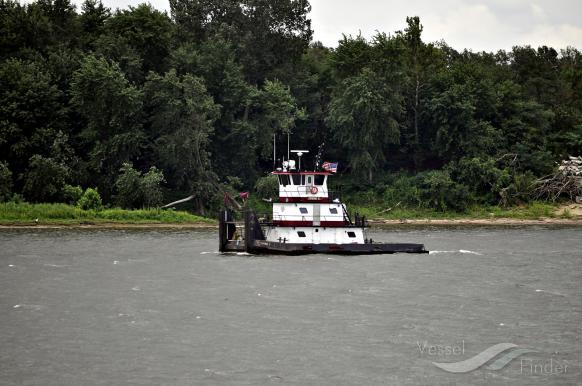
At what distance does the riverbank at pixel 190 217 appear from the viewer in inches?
3103

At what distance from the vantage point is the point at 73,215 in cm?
8062

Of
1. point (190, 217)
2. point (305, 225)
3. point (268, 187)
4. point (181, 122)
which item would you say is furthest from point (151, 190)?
point (305, 225)

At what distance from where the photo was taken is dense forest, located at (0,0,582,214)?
8681 centimetres

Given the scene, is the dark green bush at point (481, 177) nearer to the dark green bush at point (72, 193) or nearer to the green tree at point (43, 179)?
the dark green bush at point (72, 193)

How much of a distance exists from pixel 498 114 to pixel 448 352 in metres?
71.1

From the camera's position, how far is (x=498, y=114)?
328 feet

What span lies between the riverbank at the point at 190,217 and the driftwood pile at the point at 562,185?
149 cm

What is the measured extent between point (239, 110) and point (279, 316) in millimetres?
61362

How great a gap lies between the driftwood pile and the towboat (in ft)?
123

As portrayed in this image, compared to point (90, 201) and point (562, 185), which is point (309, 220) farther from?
point (562, 185)

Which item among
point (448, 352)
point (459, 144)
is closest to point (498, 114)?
point (459, 144)

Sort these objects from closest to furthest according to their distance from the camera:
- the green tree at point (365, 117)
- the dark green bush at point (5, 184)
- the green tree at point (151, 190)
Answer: the dark green bush at point (5, 184), the green tree at point (151, 190), the green tree at point (365, 117)

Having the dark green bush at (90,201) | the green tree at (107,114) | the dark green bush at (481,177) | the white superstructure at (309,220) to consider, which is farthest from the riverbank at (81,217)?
the dark green bush at (481,177)

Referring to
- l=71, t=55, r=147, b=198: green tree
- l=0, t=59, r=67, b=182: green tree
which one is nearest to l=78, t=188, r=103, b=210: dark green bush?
l=71, t=55, r=147, b=198: green tree
